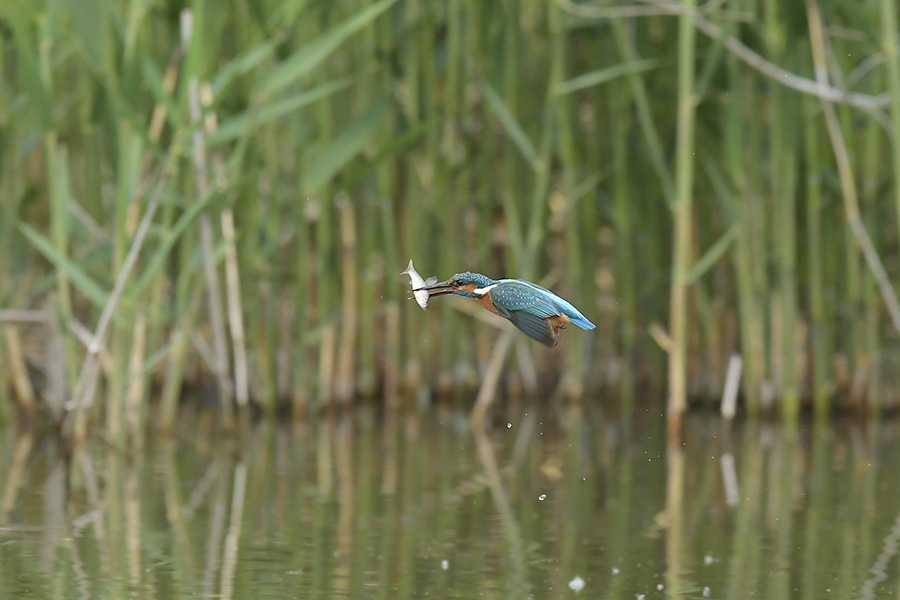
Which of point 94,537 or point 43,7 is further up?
point 43,7

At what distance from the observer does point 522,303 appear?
2.98m

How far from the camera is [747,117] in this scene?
7.12 metres

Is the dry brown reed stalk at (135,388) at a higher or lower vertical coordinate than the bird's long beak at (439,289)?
lower

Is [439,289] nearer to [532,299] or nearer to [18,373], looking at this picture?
[532,299]

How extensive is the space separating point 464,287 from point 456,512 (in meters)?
2.30

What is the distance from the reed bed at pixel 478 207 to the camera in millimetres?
6352

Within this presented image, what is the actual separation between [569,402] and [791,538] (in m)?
2.88

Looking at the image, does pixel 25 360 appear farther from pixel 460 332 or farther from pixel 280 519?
pixel 280 519

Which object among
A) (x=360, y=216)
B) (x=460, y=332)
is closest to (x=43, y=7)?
(x=360, y=216)

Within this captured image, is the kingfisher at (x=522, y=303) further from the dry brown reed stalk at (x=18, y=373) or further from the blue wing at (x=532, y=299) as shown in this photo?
the dry brown reed stalk at (x=18, y=373)

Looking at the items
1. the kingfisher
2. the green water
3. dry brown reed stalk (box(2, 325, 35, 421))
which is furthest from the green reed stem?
the kingfisher

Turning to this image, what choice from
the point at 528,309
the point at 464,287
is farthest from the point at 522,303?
the point at 464,287

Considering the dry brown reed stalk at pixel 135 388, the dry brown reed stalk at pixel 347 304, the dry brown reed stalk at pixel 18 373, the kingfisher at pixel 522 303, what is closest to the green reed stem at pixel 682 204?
the dry brown reed stalk at pixel 347 304

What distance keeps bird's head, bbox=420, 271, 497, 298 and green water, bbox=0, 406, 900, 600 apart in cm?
120
